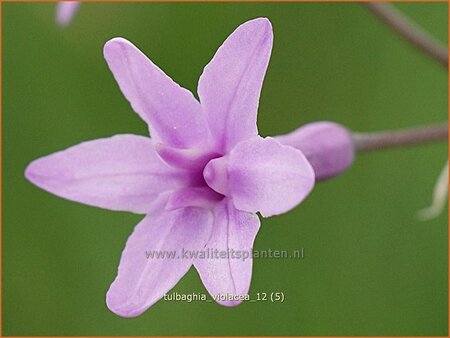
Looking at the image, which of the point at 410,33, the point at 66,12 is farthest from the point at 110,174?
the point at 410,33

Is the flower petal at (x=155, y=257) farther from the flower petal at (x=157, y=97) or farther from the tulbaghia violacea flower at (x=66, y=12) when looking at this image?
the tulbaghia violacea flower at (x=66, y=12)

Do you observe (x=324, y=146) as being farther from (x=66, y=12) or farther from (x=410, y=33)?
(x=66, y=12)

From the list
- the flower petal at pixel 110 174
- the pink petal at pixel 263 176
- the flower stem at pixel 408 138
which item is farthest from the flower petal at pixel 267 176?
the flower stem at pixel 408 138

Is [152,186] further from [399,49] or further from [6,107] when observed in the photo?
[399,49]

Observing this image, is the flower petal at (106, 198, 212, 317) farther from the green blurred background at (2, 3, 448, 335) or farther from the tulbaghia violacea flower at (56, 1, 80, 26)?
the green blurred background at (2, 3, 448, 335)

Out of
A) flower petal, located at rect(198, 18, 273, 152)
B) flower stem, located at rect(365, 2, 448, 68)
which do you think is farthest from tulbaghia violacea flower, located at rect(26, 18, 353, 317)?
flower stem, located at rect(365, 2, 448, 68)

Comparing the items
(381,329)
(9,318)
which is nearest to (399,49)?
(381,329)

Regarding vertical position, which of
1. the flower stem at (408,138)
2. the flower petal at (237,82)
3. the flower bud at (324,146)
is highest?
the flower stem at (408,138)
